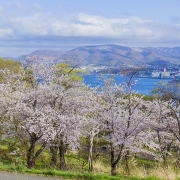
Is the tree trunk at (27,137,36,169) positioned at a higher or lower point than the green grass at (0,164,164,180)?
lower

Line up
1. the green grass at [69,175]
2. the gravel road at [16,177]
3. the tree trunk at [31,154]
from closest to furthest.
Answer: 1. the gravel road at [16,177]
2. the green grass at [69,175]
3. the tree trunk at [31,154]

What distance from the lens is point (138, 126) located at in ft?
64.6

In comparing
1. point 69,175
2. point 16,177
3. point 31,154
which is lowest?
point 31,154

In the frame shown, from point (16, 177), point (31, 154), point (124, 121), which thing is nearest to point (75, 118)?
point (124, 121)

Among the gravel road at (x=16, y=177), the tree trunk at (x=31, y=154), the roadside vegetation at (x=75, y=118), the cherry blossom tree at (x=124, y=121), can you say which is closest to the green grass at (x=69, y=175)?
the gravel road at (x=16, y=177)

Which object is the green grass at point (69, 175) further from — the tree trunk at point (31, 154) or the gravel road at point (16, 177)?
the tree trunk at point (31, 154)

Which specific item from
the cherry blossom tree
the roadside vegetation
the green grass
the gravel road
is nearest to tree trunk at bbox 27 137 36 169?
the roadside vegetation

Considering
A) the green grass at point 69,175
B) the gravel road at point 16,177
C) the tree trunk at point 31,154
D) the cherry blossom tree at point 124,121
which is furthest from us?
the cherry blossom tree at point 124,121

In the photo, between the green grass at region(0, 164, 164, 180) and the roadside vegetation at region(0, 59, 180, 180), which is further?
the roadside vegetation at region(0, 59, 180, 180)

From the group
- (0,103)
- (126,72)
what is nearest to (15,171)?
(0,103)

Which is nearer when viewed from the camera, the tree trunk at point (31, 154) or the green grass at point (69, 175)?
the green grass at point (69, 175)

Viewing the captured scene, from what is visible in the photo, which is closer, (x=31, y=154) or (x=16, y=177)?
(x=16, y=177)

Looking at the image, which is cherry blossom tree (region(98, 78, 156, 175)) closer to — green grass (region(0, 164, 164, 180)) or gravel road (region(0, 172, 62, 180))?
green grass (region(0, 164, 164, 180))

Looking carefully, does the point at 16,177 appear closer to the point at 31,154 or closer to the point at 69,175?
the point at 69,175
